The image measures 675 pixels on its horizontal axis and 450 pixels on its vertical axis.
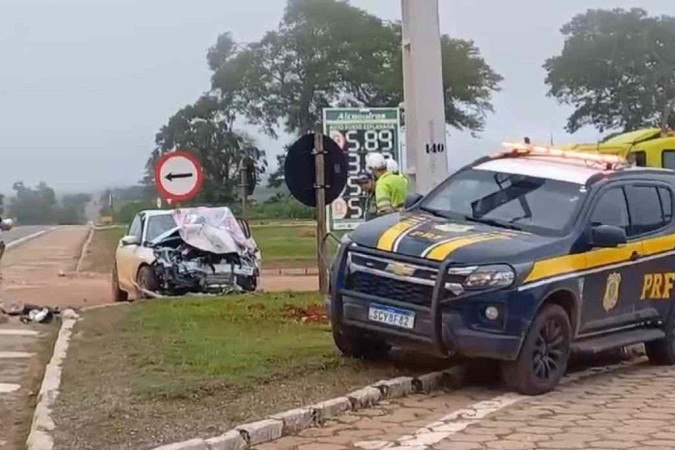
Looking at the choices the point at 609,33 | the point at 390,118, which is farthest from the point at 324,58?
the point at 390,118

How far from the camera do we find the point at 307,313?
14.6 meters

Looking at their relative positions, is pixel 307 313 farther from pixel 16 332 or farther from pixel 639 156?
pixel 639 156

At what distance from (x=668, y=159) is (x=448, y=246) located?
1511 centimetres

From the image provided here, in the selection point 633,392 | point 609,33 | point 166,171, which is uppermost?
point 609,33

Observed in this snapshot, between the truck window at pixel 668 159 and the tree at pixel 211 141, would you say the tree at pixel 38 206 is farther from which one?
the truck window at pixel 668 159

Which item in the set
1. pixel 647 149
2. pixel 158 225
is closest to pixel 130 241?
pixel 158 225

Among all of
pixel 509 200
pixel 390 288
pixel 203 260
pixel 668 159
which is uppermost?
pixel 668 159

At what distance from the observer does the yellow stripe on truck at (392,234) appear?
33.9ft

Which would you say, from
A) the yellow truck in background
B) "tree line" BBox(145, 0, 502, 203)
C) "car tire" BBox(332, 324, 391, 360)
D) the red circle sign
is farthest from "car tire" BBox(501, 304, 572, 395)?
"tree line" BBox(145, 0, 502, 203)

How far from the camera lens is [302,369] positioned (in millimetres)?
10344

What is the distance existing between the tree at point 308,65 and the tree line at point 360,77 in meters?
0.05

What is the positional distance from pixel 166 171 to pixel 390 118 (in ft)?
13.5

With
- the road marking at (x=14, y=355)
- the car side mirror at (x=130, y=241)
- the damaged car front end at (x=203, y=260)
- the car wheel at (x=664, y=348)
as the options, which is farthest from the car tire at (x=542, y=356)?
the car side mirror at (x=130, y=241)

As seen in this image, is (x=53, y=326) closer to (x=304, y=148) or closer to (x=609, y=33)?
(x=304, y=148)
